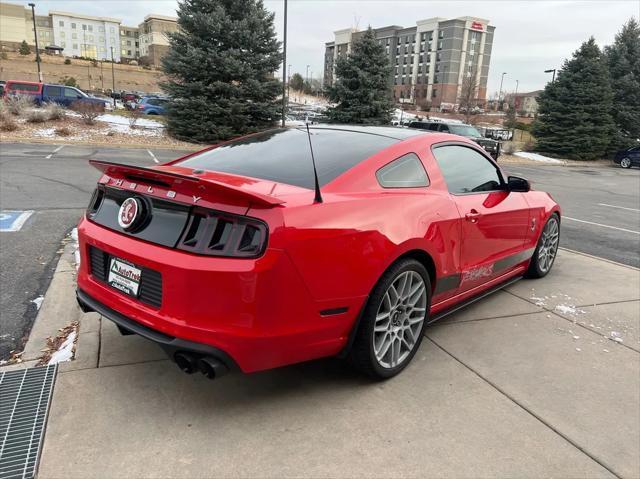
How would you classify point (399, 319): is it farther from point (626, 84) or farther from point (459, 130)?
point (626, 84)

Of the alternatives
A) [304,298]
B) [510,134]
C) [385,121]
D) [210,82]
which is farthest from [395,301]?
[510,134]

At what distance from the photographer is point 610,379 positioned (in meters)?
3.23

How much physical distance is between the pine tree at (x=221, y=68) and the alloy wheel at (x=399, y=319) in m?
16.6

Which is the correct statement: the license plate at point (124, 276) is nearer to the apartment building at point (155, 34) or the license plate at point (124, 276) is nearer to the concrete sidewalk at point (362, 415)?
the concrete sidewalk at point (362, 415)

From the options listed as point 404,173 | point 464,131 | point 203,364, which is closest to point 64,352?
point 203,364

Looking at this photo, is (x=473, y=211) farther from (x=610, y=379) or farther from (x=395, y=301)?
(x=610, y=379)

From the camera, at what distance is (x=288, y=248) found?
7.49 feet

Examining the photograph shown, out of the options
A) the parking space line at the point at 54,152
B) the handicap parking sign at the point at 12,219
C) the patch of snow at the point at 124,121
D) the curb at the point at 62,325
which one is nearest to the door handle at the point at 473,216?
the curb at the point at 62,325

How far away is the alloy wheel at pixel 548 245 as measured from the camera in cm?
503

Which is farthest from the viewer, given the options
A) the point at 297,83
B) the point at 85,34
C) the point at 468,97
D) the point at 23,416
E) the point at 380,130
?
the point at 85,34

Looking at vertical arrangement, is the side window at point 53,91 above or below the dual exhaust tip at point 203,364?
above

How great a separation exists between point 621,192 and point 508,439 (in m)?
15.5

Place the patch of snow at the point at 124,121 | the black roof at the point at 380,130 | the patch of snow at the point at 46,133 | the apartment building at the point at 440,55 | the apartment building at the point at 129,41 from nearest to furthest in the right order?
the black roof at the point at 380,130, the patch of snow at the point at 46,133, the patch of snow at the point at 124,121, the apartment building at the point at 440,55, the apartment building at the point at 129,41

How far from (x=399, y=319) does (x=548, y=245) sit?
116 inches
